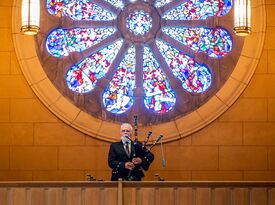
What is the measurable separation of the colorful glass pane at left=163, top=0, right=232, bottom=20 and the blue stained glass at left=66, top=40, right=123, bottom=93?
2.50ft

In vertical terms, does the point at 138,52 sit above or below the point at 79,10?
below

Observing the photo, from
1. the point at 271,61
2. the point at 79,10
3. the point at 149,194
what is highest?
the point at 79,10

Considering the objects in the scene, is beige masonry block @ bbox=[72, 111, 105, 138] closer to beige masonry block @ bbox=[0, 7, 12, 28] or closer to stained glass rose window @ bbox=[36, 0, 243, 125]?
stained glass rose window @ bbox=[36, 0, 243, 125]

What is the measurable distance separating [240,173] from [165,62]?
162 cm

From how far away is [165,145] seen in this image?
1171 centimetres

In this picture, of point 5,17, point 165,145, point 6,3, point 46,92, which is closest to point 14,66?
point 46,92

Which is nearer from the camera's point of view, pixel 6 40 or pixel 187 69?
pixel 6 40

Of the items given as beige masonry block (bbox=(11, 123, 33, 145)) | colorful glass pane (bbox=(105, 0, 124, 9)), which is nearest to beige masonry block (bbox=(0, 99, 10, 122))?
beige masonry block (bbox=(11, 123, 33, 145))

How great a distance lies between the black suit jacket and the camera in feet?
33.8

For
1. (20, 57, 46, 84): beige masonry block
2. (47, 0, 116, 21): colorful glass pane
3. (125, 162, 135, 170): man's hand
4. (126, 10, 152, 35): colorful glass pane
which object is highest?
(47, 0, 116, 21): colorful glass pane

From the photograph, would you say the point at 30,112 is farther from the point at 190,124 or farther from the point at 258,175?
the point at 258,175

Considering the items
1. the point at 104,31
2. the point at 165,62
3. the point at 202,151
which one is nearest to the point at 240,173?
the point at 202,151

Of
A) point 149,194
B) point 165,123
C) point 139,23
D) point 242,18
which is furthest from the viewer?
point 139,23

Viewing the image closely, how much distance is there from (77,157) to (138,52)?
1485mm
